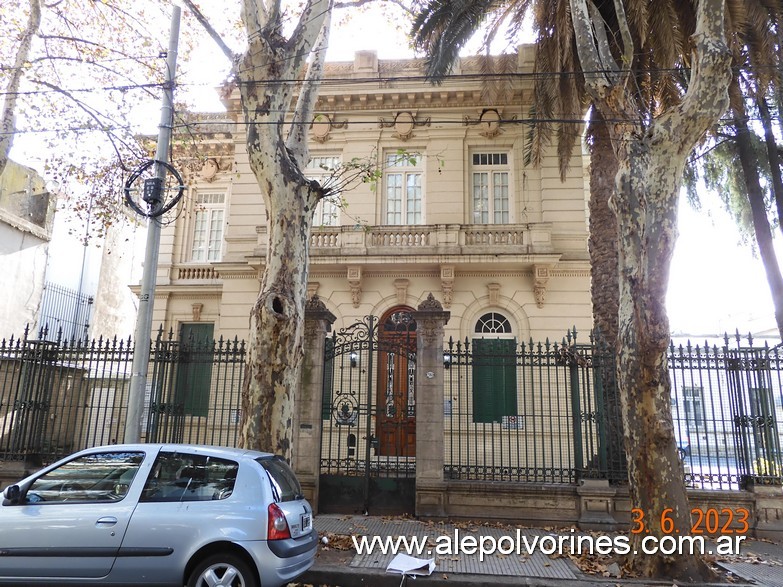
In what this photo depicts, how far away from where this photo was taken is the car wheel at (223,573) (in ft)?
15.8

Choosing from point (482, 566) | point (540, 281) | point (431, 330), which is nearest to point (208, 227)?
point (540, 281)

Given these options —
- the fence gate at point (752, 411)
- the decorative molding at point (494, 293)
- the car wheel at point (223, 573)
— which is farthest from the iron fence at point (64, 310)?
the fence gate at point (752, 411)

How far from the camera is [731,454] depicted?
9.83 m

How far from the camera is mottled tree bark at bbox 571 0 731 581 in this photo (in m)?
6.23

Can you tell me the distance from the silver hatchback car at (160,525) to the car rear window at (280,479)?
0.02m

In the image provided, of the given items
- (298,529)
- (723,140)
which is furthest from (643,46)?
(298,529)

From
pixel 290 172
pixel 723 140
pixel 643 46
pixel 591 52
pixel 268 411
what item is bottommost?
pixel 268 411

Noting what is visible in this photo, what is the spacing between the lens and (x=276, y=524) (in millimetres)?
4953

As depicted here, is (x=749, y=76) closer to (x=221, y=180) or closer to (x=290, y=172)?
(x=290, y=172)

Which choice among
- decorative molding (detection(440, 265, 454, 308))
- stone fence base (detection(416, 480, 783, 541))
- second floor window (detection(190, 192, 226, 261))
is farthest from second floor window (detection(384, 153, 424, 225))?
stone fence base (detection(416, 480, 783, 541))

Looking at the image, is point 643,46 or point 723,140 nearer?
point 643,46

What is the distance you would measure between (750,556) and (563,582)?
132 inches

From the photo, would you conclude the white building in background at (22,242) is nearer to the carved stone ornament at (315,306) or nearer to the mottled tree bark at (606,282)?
the carved stone ornament at (315,306)
